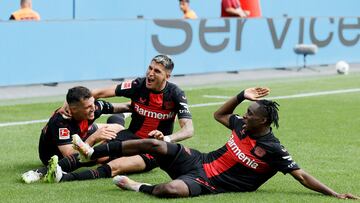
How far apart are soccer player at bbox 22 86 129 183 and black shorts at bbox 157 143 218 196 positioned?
83 centimetres

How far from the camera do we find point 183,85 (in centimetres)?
2164

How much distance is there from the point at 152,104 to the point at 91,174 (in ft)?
3.85

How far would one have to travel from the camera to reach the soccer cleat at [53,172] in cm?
1055

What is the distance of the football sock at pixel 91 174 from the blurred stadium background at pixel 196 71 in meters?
0.15

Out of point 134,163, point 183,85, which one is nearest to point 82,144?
point 134,163

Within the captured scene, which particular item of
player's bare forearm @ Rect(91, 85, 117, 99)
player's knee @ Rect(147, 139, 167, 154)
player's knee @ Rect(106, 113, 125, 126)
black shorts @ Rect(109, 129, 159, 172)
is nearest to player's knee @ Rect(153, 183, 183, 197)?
player's knee @ Rect(147, 139, 167, 154)

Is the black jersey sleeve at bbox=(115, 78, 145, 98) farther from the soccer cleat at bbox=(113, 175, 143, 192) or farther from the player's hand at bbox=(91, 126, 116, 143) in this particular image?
the soccer cleat at bbox=(113, 175, 143, 192)

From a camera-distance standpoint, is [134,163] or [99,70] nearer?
[134,163]

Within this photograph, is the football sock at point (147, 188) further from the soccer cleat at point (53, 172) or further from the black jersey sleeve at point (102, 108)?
the black jersey sleeve at point (102, 108)

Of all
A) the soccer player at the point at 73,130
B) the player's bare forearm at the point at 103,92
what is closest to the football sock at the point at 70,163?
the soccer player at the point at 73,130

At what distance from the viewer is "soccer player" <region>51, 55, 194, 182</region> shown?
11125mm

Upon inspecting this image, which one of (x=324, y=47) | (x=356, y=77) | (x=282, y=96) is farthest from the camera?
(x=324, y=47)

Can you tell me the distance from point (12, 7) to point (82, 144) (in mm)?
15202

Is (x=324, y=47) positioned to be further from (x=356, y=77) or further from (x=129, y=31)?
(x=129, y=31)
